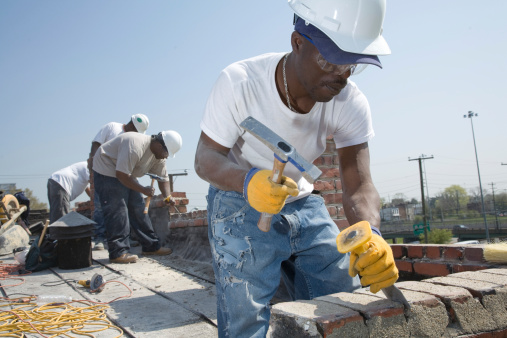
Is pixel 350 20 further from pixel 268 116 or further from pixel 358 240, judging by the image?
pixel 358 240

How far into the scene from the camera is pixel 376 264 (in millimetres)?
1425

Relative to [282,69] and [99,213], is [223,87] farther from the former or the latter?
[99,213]

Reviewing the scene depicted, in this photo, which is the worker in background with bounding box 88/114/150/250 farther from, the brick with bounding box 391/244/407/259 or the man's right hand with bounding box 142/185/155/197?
the brick with bounding box 391/244/407/259

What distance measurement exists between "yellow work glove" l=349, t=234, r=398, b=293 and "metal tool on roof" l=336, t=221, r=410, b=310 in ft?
0.08

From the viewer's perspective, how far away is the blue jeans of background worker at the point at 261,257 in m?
1.62

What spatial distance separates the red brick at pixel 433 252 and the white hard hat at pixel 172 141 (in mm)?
3504

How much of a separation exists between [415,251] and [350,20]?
72.5 inches

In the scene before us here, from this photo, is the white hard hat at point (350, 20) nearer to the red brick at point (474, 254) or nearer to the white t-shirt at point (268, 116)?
the white t-shirt at point (268, 116)

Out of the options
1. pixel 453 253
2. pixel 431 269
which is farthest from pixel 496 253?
pixel 431 269

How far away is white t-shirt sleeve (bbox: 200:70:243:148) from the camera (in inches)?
70.2

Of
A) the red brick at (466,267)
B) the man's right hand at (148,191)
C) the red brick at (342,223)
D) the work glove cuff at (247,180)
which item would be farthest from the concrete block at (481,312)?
the man's right hand at (148,191)

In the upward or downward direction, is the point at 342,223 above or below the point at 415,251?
above

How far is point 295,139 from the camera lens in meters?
1.92

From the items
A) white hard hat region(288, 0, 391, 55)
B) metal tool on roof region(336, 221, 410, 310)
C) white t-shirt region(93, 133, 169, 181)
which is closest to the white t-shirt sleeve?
white hard hat region(288, 0, 391, 55)
